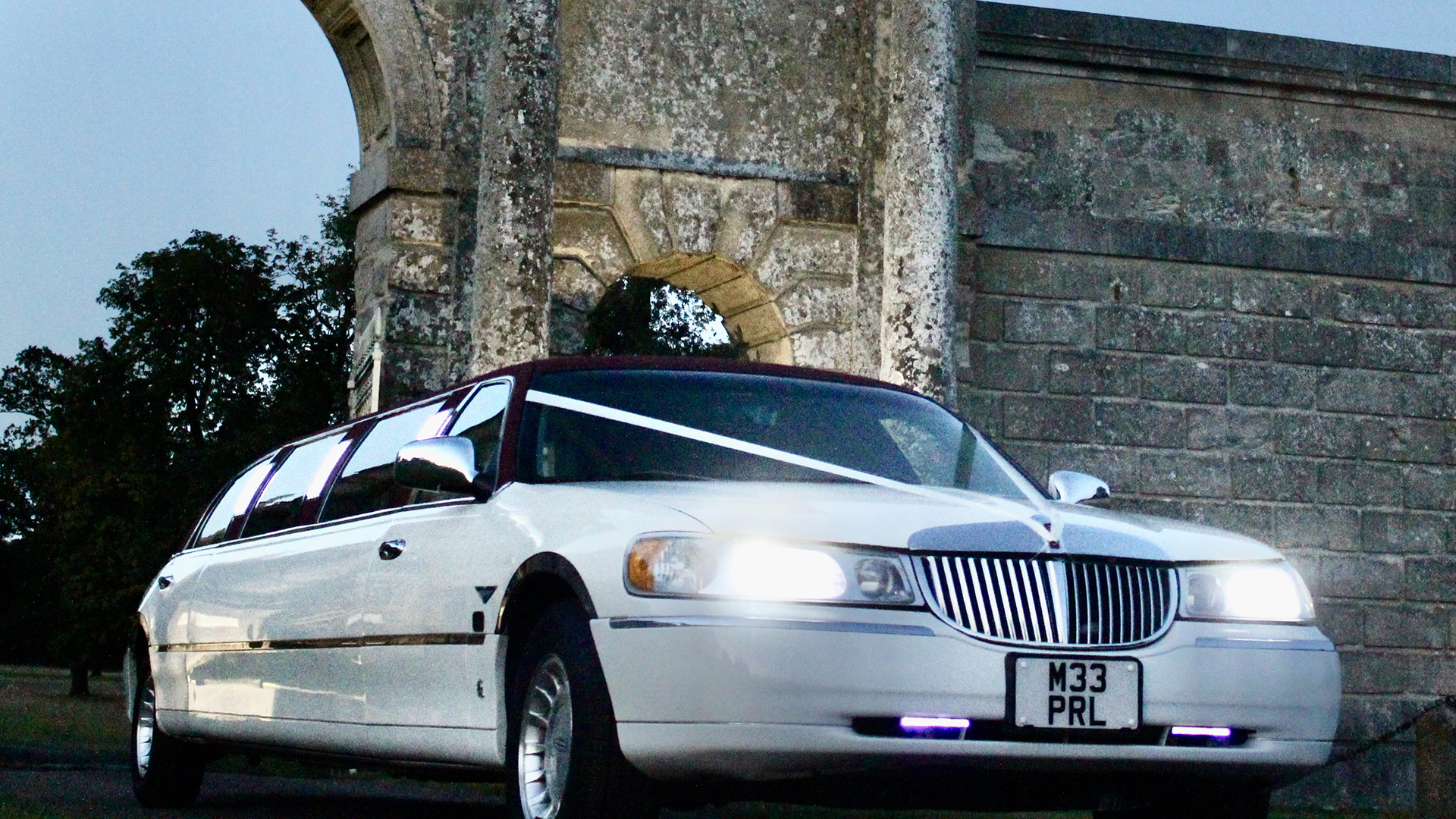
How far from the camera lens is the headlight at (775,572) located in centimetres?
492

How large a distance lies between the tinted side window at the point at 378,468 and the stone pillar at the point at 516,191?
4883mm

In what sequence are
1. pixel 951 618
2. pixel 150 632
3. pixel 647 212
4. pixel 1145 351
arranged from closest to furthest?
pixel 951 618 → pixel 150 632 → pixel 647 212 → pixel 1145 351

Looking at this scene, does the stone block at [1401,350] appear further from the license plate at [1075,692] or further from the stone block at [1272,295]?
the license plate at [1075,692]

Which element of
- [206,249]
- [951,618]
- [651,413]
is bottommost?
[951,618]

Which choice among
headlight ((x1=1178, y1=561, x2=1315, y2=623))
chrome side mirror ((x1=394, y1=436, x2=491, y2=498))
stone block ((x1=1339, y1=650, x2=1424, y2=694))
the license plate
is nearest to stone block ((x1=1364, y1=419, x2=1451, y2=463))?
stone block ((x1=1339, y1=650, x2=1424, y2=694))

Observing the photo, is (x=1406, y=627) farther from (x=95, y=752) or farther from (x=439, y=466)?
(x=95, y=752)

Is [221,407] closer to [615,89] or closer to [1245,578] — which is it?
[615,89]

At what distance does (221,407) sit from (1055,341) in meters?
31.6

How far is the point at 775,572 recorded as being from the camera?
4.93m

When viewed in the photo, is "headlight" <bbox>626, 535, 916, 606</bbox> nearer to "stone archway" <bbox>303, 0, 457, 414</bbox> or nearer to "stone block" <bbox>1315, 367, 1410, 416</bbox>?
"stone archway" <bbox>303, 0, 457, 414</bbox>

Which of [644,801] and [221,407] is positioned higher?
[221,407]

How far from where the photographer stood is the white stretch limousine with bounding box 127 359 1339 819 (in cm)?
489

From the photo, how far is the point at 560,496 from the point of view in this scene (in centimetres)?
570

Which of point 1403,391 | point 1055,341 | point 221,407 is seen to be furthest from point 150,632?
point 221,407
